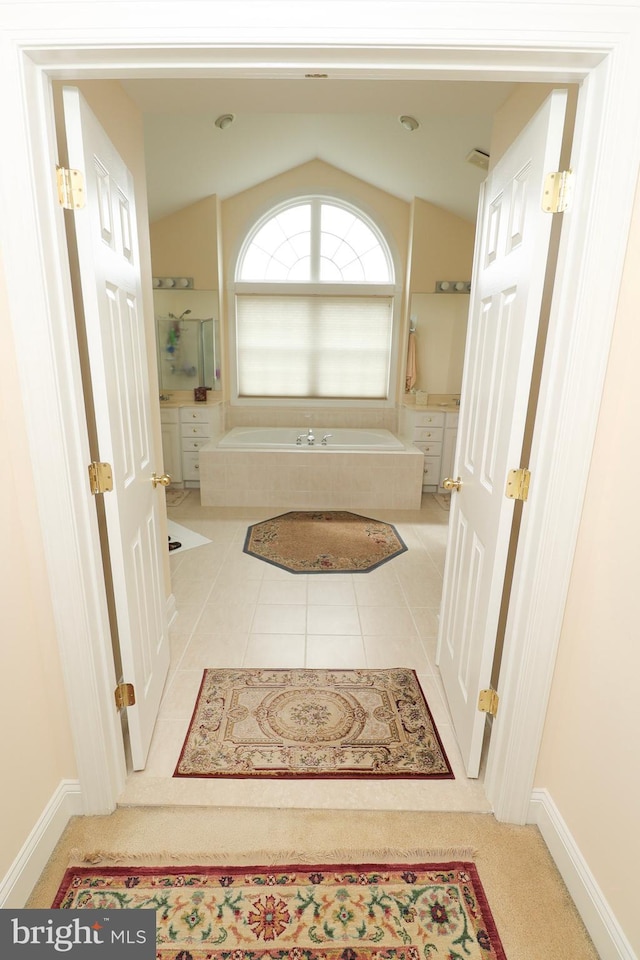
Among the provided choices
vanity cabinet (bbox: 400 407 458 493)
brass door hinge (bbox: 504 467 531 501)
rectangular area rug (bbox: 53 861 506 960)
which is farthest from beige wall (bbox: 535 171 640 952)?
vanity cabinet (bbox: 400 407 458 493)

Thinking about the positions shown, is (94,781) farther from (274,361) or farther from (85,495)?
(274,361)

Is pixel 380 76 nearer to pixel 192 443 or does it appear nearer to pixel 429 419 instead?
pixel 429 419

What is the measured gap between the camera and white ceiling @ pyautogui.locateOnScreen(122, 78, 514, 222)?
207 cm

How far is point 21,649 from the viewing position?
4.55 ft

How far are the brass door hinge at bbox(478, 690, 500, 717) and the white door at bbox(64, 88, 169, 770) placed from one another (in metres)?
1.14

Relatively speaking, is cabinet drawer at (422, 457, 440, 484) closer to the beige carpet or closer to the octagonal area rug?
the octagonal area rug

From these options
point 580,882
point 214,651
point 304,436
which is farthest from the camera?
point 304,436

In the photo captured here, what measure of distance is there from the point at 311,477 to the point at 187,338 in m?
2.12

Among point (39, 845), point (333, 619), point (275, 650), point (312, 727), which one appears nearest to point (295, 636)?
point (275, 650)

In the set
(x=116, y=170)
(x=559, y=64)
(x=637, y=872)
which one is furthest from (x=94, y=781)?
(x=559, y=64)

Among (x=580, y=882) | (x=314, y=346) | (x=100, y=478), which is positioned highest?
(x=314, y=346)

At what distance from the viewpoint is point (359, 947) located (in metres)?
1.28

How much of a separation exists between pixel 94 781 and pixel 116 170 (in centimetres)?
192

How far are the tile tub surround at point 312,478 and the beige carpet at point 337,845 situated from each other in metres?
3.01
